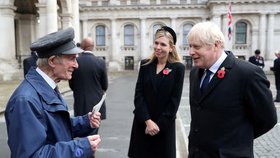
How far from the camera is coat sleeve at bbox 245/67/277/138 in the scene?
105 inches

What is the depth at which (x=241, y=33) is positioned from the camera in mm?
43531

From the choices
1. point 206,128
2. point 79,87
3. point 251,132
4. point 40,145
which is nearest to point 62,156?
point 40,145

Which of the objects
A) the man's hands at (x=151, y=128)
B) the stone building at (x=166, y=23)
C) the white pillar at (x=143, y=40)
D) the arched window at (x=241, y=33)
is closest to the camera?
the man's hands at (x=151, y=128)

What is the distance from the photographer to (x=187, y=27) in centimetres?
4591

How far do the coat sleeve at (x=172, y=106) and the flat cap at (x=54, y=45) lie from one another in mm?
1961

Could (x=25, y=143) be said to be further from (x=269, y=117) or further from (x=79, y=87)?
(x=79, y=87)

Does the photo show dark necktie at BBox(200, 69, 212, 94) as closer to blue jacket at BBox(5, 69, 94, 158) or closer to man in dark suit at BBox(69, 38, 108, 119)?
blue jacket at BBox(5, 69, 94, 158)

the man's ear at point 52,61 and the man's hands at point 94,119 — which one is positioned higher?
the man's ear at point 52,61

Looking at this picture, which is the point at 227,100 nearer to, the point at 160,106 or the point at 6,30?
the point at 160,106

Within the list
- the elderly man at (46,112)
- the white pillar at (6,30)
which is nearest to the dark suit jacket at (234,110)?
the elderly man at (46,112)

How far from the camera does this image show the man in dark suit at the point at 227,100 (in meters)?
2.69

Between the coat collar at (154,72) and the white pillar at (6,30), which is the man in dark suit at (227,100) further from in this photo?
the white pillar at (6,30)

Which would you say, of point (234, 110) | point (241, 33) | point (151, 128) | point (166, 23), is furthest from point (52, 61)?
point (166, 23)

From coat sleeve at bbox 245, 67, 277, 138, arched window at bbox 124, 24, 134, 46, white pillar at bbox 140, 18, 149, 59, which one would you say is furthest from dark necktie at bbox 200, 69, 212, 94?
arched window at bbox 124, 24, 134, 46
